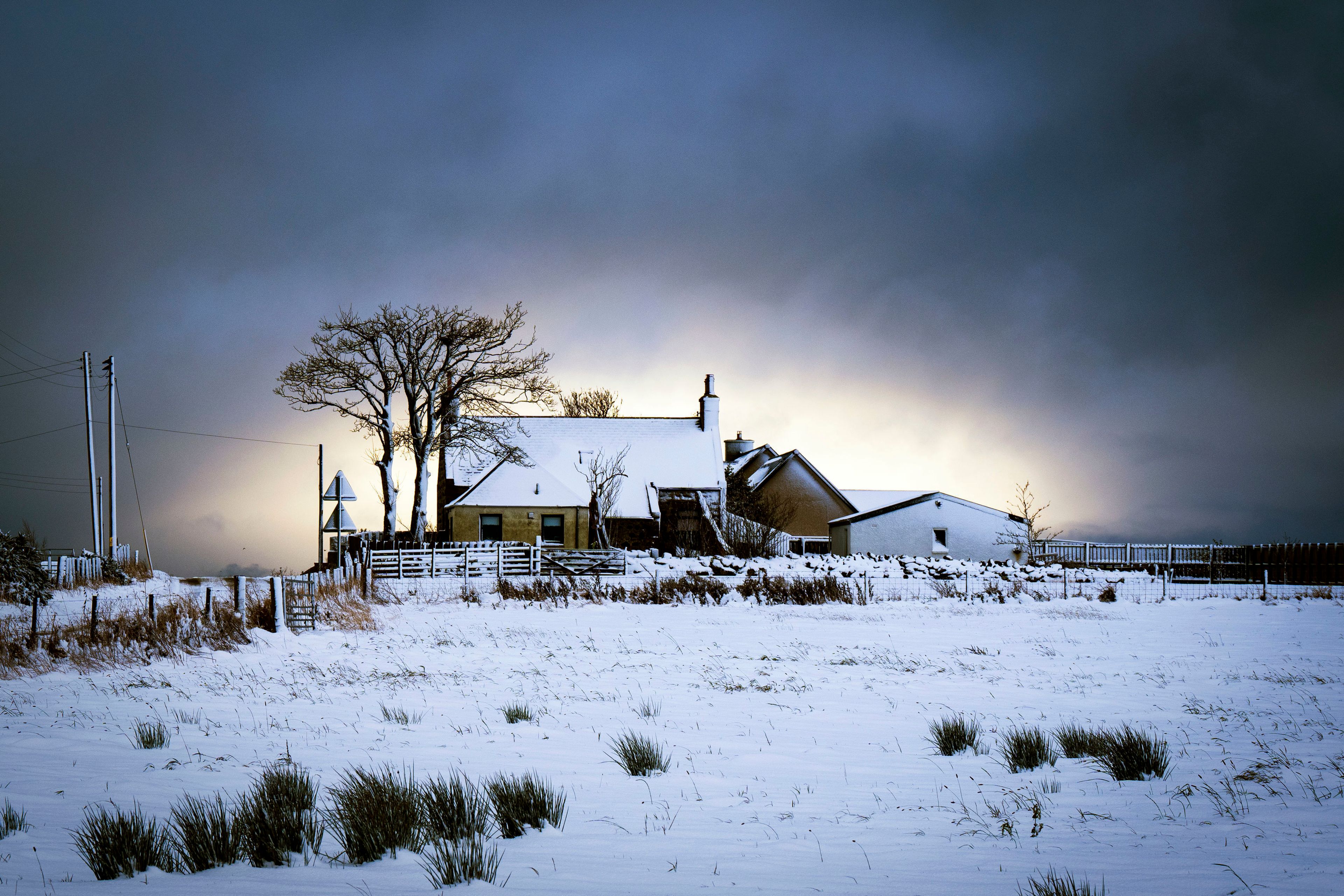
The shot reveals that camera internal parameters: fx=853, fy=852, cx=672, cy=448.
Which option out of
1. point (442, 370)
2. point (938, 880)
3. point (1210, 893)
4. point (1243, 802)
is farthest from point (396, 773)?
point (442, 370)

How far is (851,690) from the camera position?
10.7m

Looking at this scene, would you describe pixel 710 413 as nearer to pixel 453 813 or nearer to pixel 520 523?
pixel 520 523

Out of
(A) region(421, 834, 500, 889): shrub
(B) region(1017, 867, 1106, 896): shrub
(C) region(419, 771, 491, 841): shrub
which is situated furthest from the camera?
(C) region(419, 771, 491, 841): shrub

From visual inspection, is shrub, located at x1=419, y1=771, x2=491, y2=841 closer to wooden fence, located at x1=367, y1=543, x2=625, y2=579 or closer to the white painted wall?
wooden fence, located at x1=367, y1=543, x2=625, y2=579

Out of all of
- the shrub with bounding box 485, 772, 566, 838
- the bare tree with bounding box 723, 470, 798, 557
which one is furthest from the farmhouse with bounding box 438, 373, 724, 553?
the shrub with bounding box 485, 772, 566, 838

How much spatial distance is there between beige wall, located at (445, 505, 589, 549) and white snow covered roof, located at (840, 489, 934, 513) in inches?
774

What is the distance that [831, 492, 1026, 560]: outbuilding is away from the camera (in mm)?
45062

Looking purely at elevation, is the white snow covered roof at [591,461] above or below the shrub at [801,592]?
above

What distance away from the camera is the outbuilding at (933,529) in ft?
148

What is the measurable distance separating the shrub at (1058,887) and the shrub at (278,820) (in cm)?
394

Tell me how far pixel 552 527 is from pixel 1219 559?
1199 inches

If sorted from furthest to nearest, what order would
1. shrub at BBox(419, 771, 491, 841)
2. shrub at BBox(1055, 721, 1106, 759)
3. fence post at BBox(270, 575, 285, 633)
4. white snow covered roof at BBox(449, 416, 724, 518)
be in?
white snow covered roof at BBox(449, 416, 724, 518)
fence post at BBox(270, 575, 285, 633)
shrub at BBox(1055, 721, 1106, 759)
shrub at BBox(419, 771, 491, 841)

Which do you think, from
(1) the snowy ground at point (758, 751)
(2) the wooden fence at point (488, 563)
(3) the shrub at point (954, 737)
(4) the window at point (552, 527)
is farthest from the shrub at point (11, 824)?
(4) the window at point (552, 527)

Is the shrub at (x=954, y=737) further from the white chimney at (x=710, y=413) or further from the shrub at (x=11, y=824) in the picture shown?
the white chimney at (x=710, y=413)
